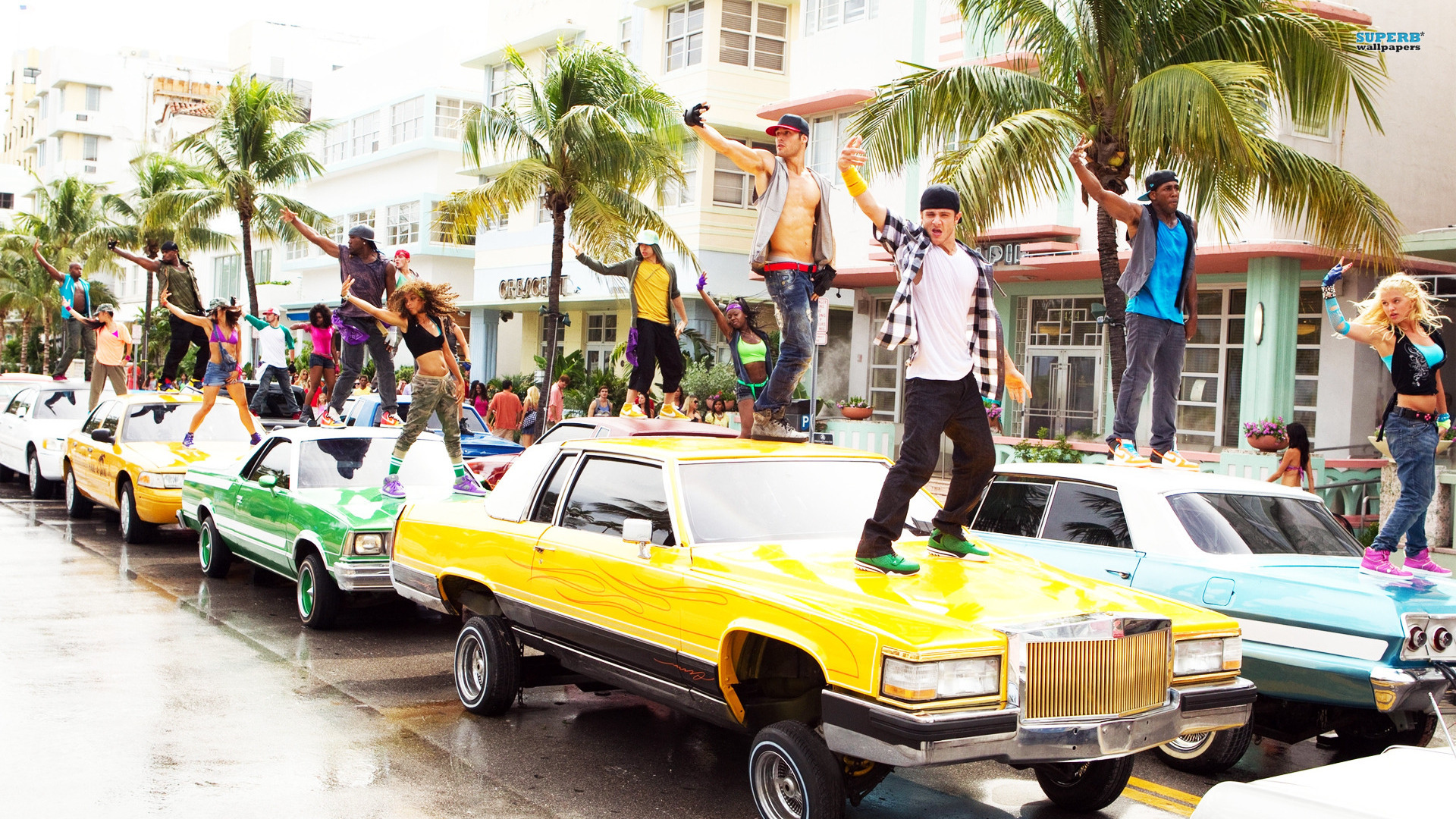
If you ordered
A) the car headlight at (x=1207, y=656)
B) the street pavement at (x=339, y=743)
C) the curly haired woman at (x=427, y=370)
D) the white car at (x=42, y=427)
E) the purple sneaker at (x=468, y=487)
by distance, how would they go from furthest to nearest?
the white car at (x=42, y=427) < the curly haired woman at (x=427, y=370) < the purple sneaker at (x=468, y=487) < the street pavement at (x=339, y=743) < the car headlight at (x=1207, y=656)

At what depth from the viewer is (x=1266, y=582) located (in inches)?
253

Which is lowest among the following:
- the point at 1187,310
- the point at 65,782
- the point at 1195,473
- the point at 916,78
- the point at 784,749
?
the point at 65,782

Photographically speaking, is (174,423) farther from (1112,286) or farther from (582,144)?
(1112,286)

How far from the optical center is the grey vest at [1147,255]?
834cm

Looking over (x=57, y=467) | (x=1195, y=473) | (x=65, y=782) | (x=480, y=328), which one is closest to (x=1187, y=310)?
(x=1195, y=473)

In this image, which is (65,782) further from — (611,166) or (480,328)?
(480,328)

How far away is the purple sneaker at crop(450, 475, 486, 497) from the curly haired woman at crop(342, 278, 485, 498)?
75 mm

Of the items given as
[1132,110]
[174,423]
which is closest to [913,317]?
[1132,110]

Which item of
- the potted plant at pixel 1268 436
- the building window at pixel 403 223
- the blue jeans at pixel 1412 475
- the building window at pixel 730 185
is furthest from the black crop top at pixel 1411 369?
the building window at pixel 403 223

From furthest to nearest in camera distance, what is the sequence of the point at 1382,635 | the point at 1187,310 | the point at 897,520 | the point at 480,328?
1. the point at 480,328
2. the point at 1187,310
3. the point at 1382,635
4. the point at 897,520

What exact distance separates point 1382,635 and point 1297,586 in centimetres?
48

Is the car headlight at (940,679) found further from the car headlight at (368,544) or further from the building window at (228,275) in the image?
the building window at (228,275)

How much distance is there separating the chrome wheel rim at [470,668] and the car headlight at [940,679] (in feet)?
10.5

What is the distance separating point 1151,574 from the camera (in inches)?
273
